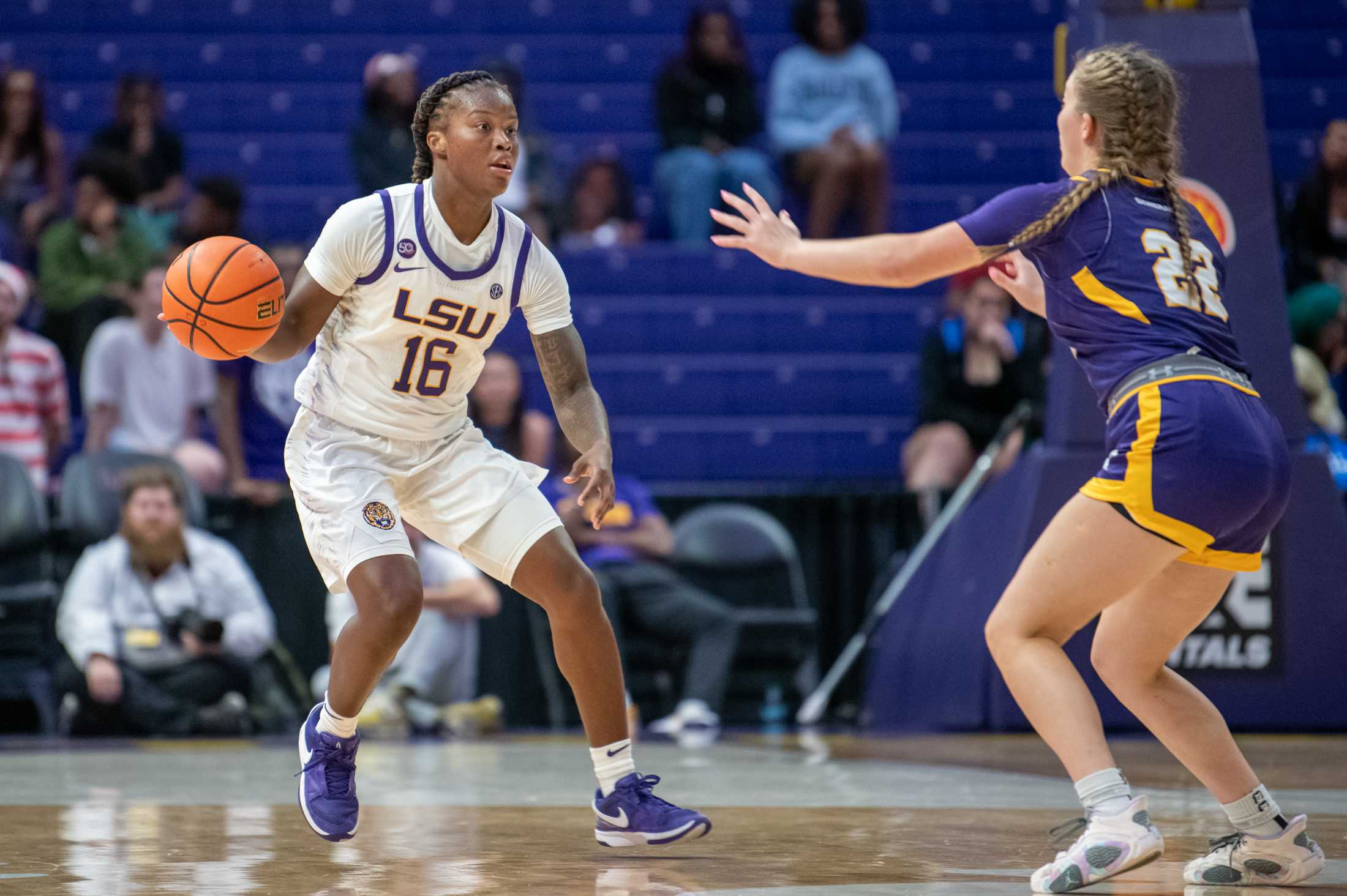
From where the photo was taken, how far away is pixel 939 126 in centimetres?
1484

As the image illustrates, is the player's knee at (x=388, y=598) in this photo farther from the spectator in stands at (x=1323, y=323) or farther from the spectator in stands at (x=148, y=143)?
the spectator in stands at (x=148, y=143)

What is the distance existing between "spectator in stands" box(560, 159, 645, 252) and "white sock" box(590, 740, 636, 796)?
8.96m

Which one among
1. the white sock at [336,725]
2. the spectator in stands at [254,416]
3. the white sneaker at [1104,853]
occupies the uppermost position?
the spectator in stands at [254,416]

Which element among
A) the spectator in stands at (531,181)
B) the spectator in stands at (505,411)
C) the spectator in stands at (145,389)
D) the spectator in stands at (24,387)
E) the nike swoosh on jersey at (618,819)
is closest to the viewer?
the nike swoosh on jersey at (618,819)

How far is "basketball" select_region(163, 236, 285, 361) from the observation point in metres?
4.36

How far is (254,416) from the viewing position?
10.4m

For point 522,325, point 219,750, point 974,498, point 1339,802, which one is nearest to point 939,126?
point 522,325

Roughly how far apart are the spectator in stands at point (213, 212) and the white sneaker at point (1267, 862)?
29.5 ft

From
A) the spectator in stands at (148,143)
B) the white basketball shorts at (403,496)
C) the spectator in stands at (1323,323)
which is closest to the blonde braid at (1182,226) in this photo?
the white basketball shorts at (403,496)

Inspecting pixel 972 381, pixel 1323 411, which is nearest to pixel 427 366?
pixel 972 381

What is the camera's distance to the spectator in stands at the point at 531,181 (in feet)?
40.3

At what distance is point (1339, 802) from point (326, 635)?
5632 millimetres

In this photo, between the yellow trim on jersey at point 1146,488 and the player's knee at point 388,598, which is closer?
the yellow trim on jersey at point 1146,488

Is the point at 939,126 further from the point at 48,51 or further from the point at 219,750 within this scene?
the point at 219,750
